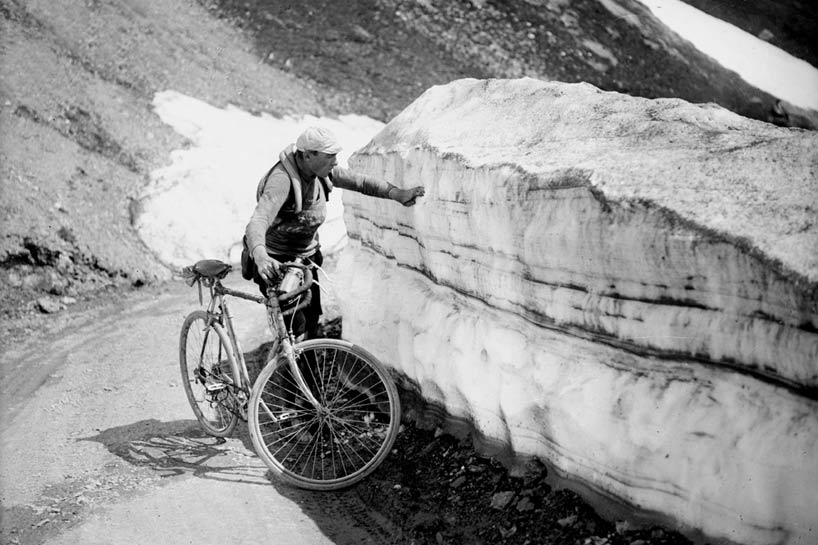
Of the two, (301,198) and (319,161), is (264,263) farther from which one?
(319,161)


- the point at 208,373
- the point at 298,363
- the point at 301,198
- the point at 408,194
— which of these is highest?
the point at 408,194

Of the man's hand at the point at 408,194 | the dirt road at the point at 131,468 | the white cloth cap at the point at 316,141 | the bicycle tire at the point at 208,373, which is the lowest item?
the dirt road at the point at 131,468

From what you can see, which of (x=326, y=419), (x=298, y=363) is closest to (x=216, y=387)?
(x=298, y=363)

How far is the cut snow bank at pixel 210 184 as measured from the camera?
10.0m

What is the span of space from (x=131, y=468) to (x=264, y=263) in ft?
5.47

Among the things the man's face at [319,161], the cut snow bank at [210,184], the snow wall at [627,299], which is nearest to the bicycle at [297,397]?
the snow wall at [627,299]

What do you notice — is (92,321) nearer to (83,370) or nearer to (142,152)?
(83,370)

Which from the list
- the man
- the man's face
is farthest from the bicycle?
the man's face

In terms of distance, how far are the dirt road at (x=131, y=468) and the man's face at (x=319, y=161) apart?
1864mm

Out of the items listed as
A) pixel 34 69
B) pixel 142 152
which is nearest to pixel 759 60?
pixel 142 152

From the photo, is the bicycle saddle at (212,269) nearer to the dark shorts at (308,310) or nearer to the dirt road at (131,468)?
the dark shorts at (308,310)

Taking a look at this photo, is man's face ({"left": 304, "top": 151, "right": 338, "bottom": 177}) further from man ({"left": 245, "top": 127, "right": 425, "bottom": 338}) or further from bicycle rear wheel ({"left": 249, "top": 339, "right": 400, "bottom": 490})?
bicycle rear wheel ({"left": 249, "top": 339, "right": 400, "bottom": 490})

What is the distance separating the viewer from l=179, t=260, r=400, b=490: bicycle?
4.49m

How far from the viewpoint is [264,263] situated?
442 centimetres
